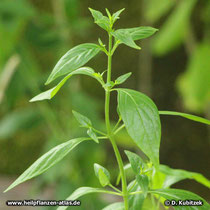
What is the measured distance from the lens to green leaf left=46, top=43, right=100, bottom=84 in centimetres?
23

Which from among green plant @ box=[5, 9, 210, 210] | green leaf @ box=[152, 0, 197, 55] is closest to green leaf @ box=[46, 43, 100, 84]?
green plant @ box=[5, 9, 210, 210]

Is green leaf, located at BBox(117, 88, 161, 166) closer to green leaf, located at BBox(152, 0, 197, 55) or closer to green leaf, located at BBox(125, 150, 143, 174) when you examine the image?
green leaf, located at BBox(125, 150, 143, 174)

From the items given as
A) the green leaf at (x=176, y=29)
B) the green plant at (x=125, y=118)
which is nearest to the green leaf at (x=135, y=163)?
the green plant at (x=125, y=118)

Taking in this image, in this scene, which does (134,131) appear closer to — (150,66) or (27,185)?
(150,66)

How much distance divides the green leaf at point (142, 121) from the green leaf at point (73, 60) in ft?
0.09

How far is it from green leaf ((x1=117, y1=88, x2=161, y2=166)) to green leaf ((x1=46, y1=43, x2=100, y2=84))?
0.03m

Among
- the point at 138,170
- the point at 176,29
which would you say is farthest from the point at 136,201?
the point at 176,29

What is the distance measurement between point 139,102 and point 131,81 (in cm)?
121

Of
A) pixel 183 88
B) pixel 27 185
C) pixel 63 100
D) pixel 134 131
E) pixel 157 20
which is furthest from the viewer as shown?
pixel 27 185

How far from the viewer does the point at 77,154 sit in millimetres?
967

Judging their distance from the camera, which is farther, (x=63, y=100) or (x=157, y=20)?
(x=157, y=20)

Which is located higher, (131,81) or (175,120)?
(131,81)

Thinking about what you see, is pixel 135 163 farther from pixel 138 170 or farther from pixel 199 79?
pixel 199 79

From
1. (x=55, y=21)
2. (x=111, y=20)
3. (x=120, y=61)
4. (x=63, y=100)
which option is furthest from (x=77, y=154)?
(x=111, y=20)
